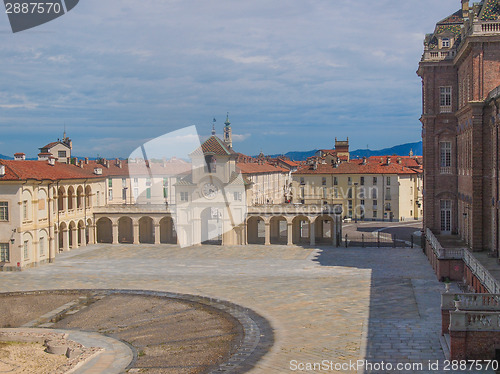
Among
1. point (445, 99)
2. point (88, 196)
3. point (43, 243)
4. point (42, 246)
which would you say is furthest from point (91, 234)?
point (445, 99)

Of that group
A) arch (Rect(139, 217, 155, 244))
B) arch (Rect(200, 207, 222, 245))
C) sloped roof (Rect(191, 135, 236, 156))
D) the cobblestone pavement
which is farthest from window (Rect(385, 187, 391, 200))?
arch (Rect(139, 217, 155, 244))

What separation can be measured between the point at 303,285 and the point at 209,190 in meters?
25.9

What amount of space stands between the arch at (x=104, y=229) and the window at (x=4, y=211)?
21.2 meters

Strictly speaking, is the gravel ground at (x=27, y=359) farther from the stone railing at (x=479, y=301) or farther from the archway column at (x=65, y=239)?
the archway column at (x=65, y=239)

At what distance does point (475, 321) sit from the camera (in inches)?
864

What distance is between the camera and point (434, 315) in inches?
1193

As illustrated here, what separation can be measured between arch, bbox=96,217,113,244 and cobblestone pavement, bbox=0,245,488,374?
23.2ft

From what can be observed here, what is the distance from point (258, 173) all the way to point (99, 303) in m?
63.4

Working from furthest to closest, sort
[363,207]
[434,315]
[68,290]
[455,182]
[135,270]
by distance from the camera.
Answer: [363,207]
[455,182]
[135,270]
[68,290]
[434,315]

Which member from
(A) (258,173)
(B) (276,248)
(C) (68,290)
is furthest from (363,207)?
(C) (68,290)

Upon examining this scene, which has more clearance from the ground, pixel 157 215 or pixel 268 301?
pixel 157 215

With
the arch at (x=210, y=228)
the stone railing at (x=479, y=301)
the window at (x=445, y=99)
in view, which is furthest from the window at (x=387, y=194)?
the stone railing at (x=479, y=301)

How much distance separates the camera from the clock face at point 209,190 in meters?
64.0

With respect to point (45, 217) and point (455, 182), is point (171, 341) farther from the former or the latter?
point (455, 182)
